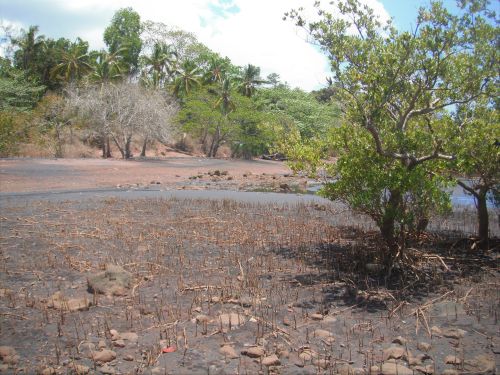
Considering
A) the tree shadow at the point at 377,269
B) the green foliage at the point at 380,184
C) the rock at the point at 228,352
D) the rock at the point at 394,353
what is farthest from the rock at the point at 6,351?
the green foliage at the point at 380,184

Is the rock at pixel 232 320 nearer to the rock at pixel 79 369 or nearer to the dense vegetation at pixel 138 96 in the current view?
the rock at pixel 79 369

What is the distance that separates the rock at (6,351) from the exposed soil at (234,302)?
0.01 m

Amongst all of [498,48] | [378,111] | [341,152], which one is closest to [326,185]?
[341,152]

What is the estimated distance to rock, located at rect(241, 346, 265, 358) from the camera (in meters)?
5.18

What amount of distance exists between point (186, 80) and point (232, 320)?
54.6 meters

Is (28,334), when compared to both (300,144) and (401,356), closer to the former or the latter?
(401,356)

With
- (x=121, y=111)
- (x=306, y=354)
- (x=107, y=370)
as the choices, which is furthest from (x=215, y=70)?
(x=107, y=370)

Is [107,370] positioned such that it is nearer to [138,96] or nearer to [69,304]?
[69,304]

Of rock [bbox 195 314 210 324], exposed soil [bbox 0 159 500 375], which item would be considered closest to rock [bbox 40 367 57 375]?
exposed soil [bbox 0 159 500 375]

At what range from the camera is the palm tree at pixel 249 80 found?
62.8 metres

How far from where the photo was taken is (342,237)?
1140 centimetres

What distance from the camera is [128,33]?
2537 inches

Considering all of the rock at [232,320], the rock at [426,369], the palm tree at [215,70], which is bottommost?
the rock at [426,369]

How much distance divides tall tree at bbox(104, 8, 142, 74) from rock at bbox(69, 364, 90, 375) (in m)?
58.2
